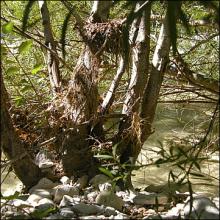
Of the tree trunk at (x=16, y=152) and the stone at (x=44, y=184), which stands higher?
the tree trunk at (x=16, y=152)

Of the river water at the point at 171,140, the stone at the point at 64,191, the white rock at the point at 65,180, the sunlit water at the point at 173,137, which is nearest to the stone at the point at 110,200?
the stone at the point at 64,191

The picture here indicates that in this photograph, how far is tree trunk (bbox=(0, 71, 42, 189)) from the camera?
1466 millimetres

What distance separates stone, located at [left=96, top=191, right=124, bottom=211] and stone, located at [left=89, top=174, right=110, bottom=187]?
128mm

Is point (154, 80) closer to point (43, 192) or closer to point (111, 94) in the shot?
point (111, 94)

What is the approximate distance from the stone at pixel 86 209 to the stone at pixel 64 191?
5.7 inches

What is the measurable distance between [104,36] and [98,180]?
52 cm

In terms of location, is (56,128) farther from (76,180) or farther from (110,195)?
(110,195)

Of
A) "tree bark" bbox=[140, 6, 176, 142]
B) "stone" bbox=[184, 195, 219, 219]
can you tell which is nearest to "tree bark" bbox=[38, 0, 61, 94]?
"tree bark" bbox=[140, 6, 176, 142]

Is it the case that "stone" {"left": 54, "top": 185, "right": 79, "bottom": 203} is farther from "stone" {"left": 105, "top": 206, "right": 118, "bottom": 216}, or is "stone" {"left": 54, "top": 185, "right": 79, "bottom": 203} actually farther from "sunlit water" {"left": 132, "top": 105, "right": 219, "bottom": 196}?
"sunlit water" {"left": 132, "top": 105, "right": 219, "bottom": 196}

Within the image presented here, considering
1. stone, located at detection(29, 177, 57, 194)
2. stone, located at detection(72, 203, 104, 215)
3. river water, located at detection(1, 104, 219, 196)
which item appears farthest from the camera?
river water, located at detection(1, 104, 219, 196)

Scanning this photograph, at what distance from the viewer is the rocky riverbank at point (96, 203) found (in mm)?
1294

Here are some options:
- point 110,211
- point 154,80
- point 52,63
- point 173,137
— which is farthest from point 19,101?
point 173,137

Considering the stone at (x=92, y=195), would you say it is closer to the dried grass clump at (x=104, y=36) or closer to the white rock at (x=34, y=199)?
the white rock at (x=34, y=199)

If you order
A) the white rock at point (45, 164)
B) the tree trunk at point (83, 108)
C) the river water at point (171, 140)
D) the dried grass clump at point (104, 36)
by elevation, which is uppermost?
the dried grass clump at point (104, 36)
